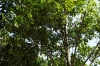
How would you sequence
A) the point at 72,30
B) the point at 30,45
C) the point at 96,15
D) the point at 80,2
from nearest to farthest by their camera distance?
the point at 80,2
the point at 96,15
the point at 72,30
the point at 30,45

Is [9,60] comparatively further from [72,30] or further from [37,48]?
[72,30]

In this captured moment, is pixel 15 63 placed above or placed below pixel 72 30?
below

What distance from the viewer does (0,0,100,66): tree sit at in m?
13.4

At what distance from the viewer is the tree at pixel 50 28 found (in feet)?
43.8

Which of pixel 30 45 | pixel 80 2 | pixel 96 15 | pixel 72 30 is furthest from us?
pixel 30 45

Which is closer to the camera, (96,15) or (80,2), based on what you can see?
(80,2)

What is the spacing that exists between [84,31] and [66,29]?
Answer: 1227 mm

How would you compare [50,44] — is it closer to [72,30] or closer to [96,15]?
[72,30]

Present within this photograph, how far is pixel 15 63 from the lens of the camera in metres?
16.1

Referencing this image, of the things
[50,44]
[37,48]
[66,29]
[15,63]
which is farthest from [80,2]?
[15,63]

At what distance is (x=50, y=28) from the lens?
1514 centimetres

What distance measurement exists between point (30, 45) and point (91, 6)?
5.61 meters

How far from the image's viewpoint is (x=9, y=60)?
17.0 meters

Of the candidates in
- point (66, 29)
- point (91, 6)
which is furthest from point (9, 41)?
point (91, 6)
